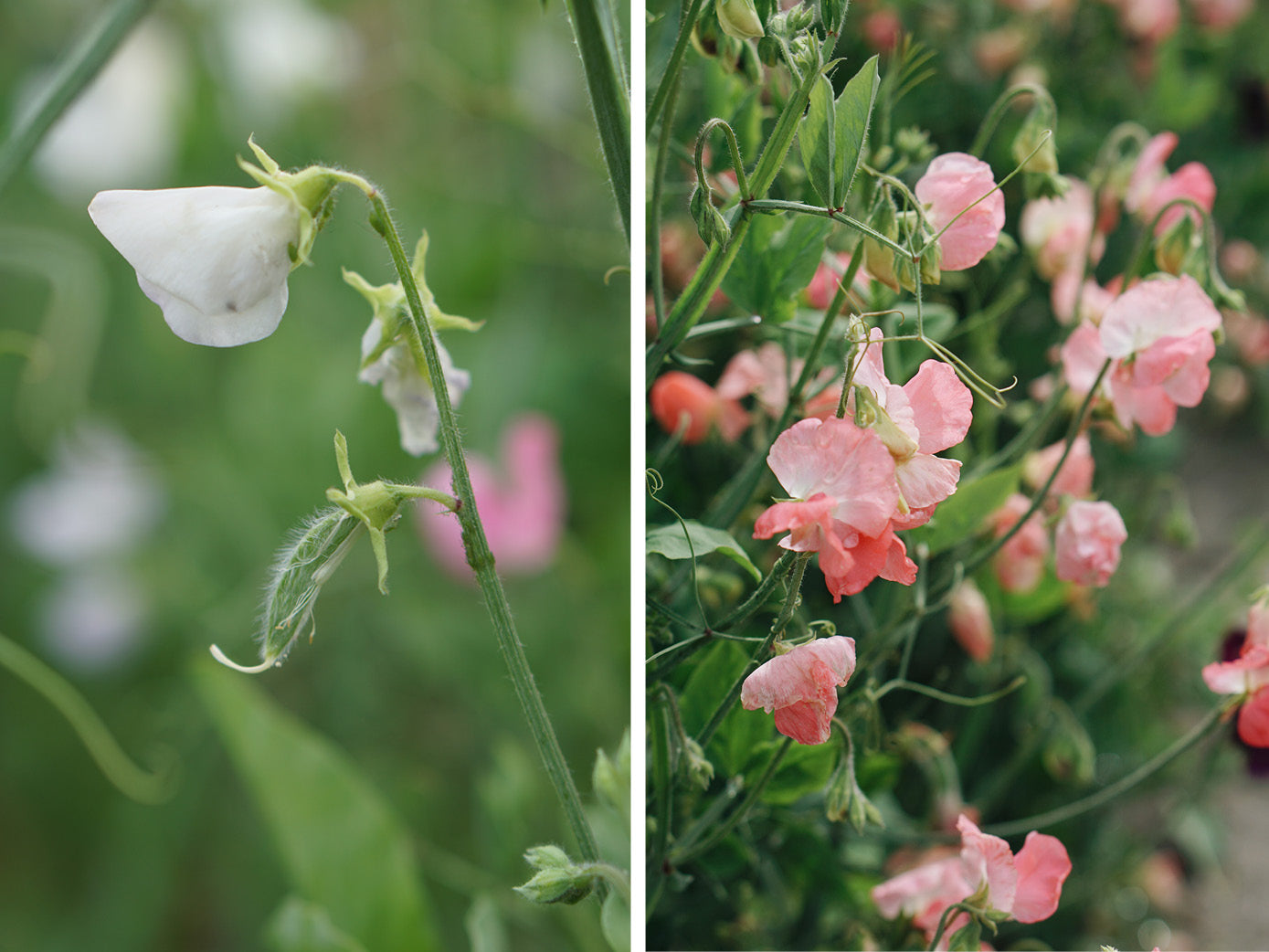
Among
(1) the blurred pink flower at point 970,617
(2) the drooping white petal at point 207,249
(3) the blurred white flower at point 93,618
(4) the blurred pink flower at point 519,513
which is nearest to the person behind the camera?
(2) the drooping white petal at point 207,249

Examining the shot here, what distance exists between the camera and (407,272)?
24 cm

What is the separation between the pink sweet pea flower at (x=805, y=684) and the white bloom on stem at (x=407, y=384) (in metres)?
0.10

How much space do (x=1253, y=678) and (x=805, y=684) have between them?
18 cm

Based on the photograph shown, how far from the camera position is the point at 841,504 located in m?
0.25

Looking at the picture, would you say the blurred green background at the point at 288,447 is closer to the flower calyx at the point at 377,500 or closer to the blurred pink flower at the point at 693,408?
the blurred pink flower at the point at 693,408

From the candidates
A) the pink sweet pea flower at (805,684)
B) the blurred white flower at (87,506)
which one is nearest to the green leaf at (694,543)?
the pink sweet pea flower at (805,684)

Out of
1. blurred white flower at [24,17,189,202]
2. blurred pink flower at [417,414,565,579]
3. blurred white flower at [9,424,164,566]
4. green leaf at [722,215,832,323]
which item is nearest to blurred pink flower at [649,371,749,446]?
green leaf at [722,215,832,323]

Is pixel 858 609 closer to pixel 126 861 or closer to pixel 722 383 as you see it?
pixel 722 383

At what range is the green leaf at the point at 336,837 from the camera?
47 cm

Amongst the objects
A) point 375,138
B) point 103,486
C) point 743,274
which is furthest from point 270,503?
point 743,274

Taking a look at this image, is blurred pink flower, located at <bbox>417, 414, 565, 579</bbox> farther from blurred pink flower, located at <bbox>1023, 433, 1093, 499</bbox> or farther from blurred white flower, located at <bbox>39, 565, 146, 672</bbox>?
blurred pink flower, located at <bbox>1023, 433, 1093, 499</bbox>

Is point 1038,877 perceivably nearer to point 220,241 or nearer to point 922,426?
point 922,426

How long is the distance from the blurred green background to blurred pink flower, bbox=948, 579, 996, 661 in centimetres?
43

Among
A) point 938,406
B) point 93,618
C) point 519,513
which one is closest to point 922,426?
point 938,406
